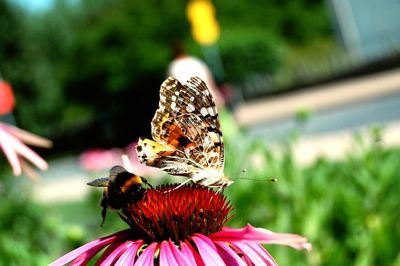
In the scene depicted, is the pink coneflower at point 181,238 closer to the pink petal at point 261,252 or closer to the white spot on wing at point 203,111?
the pink petal at point 261,252

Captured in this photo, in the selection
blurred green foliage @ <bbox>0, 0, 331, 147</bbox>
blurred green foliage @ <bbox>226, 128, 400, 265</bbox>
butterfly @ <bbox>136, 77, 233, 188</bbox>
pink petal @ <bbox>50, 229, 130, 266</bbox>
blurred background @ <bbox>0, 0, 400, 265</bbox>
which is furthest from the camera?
blurred green foliage @ <bbox>0, 0, 331, 147</bbox>

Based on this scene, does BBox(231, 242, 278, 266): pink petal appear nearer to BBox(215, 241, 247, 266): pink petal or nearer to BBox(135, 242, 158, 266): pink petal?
BBox(215, 241, 247, 266): pink petal

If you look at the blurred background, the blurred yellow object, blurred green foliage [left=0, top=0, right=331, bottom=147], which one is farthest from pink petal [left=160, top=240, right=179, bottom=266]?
blurred green foliage [left=0, top=0, right=331, bottom=147]

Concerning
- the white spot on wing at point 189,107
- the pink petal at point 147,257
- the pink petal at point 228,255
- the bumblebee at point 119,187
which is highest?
the white spot on wing at point 189,107

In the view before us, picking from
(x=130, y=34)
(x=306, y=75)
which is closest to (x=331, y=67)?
(x=306, y=75)

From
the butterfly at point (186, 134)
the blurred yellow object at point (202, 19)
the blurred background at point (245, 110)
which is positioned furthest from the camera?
the blurred yellow object at point (202, 19)

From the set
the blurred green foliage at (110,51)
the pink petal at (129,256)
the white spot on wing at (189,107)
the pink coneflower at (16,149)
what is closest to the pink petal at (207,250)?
the pink petal at (129,256)

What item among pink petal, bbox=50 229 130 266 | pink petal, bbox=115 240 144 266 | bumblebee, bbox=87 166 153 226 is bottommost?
pink petal, bbox=115 240 144 266

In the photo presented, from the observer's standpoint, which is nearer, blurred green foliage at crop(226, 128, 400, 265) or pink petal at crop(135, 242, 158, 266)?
pink petal at crop(135, 242, 158, 266)
